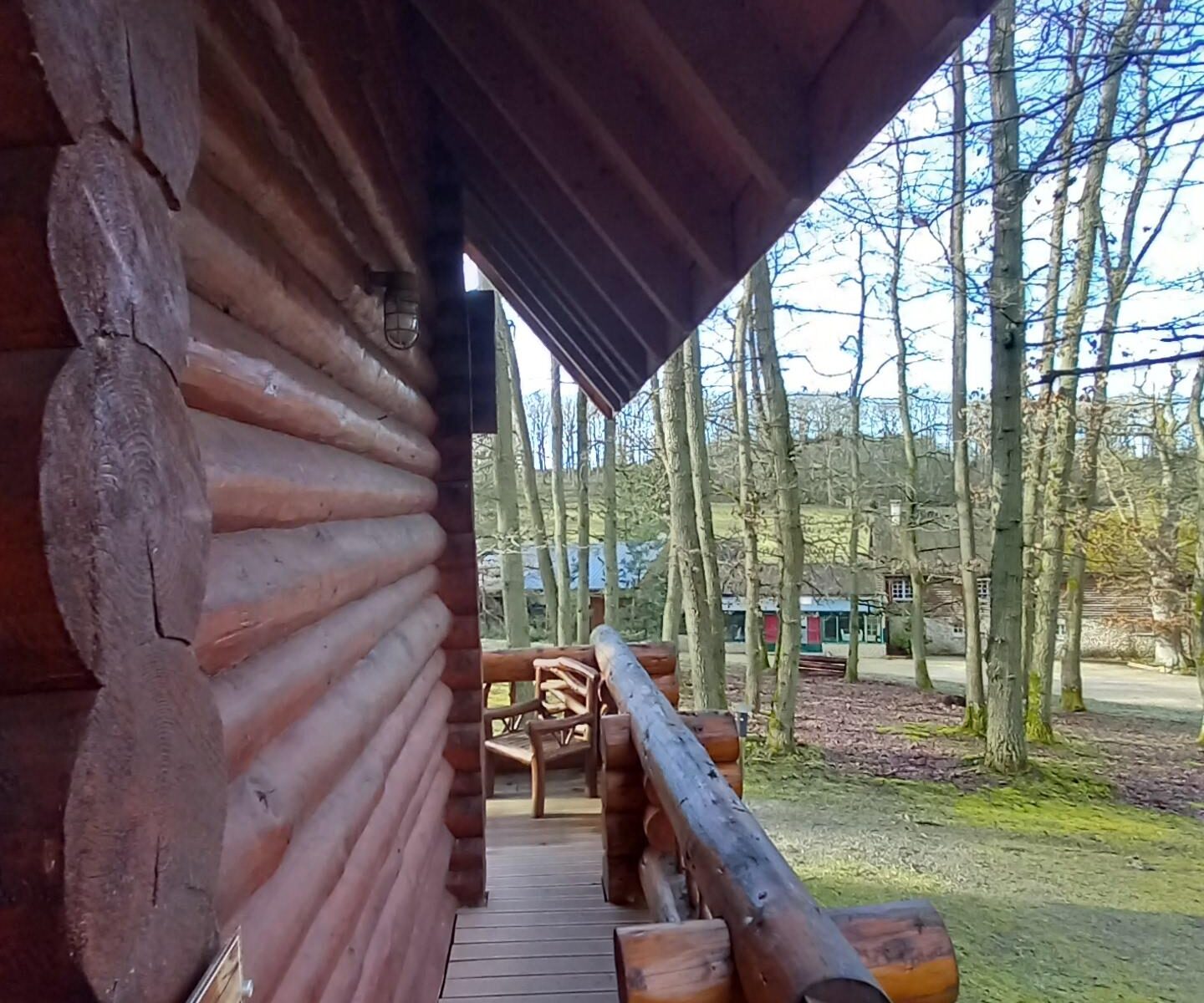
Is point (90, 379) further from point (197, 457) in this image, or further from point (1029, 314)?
point (1029, 314)

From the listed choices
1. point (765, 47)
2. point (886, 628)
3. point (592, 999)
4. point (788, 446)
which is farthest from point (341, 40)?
point (886, 628)

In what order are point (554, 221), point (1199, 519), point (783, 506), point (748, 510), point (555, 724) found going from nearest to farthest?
point (554, 221) < point (555, 724) < point (783, 506) < point (1199, 519) < point (748, 510)

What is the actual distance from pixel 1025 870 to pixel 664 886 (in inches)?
222

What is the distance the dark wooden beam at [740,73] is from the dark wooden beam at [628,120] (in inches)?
15.6

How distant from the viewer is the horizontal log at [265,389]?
1.39 m

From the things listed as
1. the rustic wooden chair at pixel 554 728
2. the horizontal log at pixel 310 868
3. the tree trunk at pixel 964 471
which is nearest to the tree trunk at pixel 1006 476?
the tree trunk at pixel 964 471

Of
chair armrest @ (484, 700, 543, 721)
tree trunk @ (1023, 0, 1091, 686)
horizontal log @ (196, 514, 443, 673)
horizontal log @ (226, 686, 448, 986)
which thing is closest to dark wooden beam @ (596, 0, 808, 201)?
horizontal log @ (196, 514, 443, 673)

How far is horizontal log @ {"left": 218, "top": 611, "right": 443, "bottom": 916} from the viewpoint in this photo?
1413mm

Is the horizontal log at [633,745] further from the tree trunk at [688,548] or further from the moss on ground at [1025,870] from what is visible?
the tree trunk at [688,548]

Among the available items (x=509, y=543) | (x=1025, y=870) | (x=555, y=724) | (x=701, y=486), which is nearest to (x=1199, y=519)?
(x=701, y=486)

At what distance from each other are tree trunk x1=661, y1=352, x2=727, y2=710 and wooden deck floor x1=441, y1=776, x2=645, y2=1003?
16.8 ft

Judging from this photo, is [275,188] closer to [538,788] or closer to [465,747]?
[465,747]

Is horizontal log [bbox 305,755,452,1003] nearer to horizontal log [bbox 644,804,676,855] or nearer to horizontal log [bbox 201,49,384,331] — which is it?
horizontal log [bbox 644,804,676,855]

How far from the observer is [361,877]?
2258 millimetres
